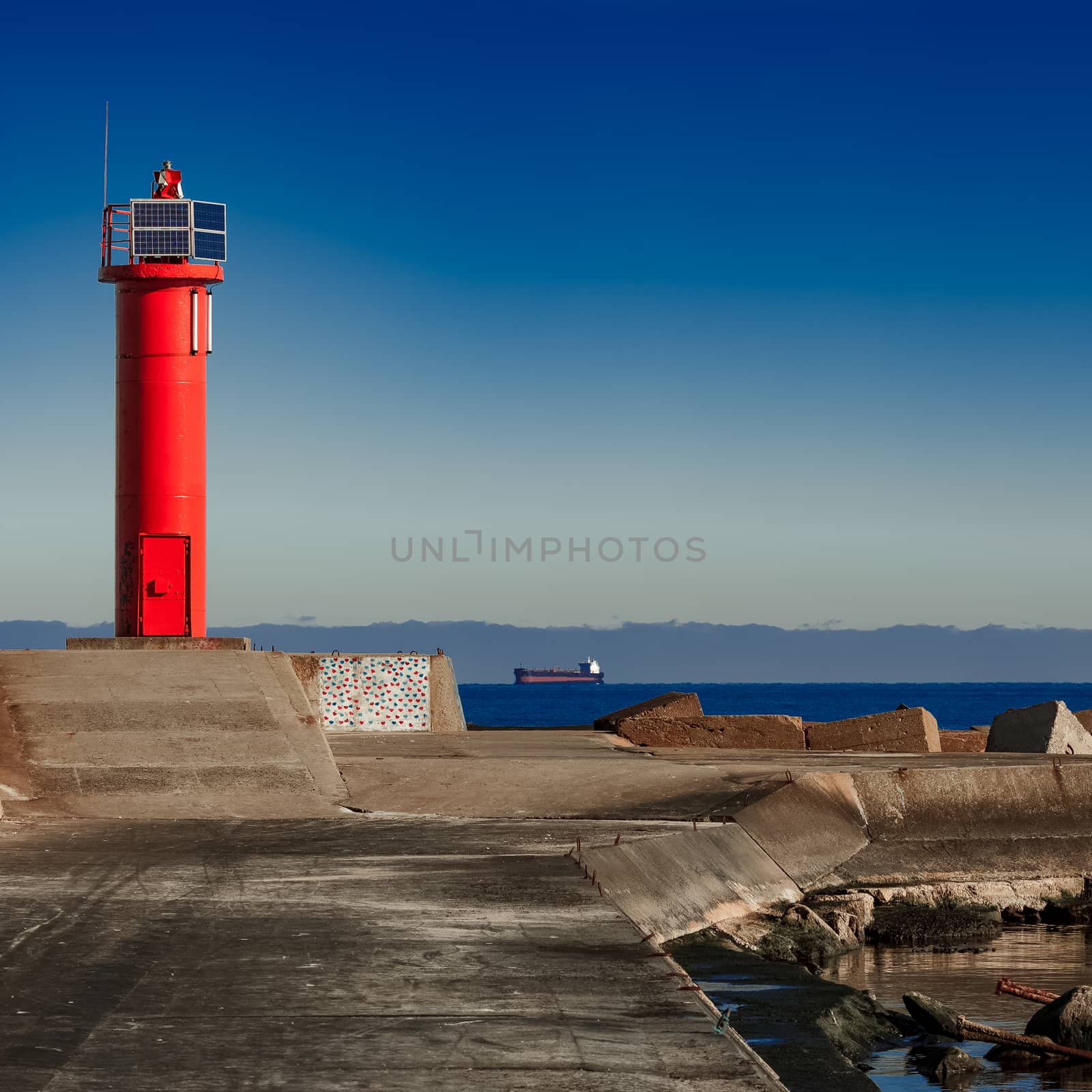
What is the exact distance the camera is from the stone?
23422 mm

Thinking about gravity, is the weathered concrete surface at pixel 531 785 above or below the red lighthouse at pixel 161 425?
below

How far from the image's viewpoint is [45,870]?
926 cm

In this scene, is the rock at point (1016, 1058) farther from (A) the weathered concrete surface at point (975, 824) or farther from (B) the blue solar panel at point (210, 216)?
(B) the blue solar panel at point (210, 216)

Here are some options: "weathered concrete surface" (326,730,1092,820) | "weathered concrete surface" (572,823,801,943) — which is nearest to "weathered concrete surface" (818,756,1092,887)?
"weathered concrete surface" (326,730,1092,820)

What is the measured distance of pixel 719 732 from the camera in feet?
68.8

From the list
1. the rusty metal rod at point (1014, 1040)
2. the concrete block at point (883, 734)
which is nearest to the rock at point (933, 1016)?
the rusty metal rod at point (1014, 1040)

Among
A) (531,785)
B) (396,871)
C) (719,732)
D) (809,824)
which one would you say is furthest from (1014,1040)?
(719,732)

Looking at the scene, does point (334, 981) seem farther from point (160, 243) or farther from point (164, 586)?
point (160, 243)

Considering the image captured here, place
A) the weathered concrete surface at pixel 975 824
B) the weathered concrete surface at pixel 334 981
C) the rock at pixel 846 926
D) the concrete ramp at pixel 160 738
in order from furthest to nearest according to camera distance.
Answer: the weathered concrete surface at pixel 975 824 < the concrete ramp at pixel 160 738 < the rock at pixel 846 926 < the weathered concrete surface at pixel 334 981

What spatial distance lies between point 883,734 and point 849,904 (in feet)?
27.2

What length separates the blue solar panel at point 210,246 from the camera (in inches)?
831

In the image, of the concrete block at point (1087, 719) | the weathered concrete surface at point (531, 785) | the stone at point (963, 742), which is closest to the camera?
the weathered concrete surface at point (531, 785)

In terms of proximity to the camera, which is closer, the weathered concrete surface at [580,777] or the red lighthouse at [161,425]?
the weathered concrete surface at [580,777]

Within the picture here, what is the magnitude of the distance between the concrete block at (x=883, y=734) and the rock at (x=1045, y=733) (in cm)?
112
